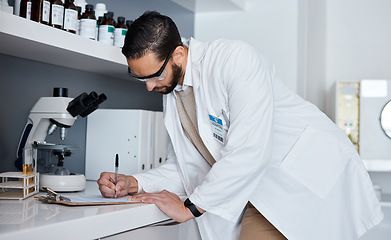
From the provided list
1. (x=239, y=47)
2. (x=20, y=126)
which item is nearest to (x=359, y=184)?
(x=239, y=47)

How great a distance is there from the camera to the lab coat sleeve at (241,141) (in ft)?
4.29

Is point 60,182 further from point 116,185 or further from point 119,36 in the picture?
point 119,36

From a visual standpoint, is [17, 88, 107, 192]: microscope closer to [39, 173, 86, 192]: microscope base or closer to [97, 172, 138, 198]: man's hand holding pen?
[39, 173, 86, 192]: microscope base

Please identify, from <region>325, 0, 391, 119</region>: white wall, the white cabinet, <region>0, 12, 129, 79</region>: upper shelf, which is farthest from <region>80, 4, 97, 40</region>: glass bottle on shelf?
<region>325, 0, 391, 119</region>: white wall

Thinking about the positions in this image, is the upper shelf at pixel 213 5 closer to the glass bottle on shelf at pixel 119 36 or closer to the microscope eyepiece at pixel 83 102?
the glass bottle on shelf at pixel 119 36

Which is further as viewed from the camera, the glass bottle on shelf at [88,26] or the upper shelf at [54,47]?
the glass bottle on shelf at [88,26]

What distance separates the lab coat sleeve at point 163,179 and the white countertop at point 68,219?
0.72 ft

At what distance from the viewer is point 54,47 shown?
1543 mm

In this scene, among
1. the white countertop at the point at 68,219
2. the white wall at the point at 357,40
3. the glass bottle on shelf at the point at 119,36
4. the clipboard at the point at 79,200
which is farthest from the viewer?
the white wall at the point at 357,40

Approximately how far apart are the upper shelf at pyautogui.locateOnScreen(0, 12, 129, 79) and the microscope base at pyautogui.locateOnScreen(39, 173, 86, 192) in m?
0.43

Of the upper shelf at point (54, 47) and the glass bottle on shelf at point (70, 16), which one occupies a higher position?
the glass bottle on shelf at point (70, 16)

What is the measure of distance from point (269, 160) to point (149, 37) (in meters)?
0.49

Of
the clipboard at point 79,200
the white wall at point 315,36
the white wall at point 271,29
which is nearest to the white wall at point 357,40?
the white wall at point 315,36

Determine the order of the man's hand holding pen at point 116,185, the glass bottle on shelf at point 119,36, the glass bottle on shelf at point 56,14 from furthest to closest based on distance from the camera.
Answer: the glass bottle on shelf at point 119,36 < the glass bottle on shelf at point 56,14 < the man's hand holding pen at point 116,185
